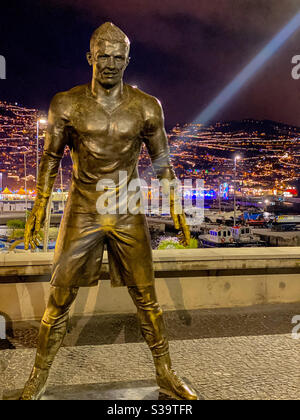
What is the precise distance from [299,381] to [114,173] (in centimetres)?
237

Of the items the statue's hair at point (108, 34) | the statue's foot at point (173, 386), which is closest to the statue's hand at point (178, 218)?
the statue's foot at point (173, 386)

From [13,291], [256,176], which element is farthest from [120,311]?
[256,176]

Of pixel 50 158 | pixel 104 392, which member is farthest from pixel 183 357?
pixel 50 158

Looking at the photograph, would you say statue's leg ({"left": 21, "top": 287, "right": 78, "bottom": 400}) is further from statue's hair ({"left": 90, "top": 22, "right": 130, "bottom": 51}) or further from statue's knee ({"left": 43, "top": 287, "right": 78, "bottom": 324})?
statue's hair ({"left": 90, "top": 22, "right": 130, "bottom": 51})

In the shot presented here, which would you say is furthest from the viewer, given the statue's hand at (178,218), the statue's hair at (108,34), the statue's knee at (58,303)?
the statue's hand at (178,218)

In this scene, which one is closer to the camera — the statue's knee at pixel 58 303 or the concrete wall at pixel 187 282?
the statue's knee at pixel 58 303

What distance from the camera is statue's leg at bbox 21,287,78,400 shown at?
3066mm

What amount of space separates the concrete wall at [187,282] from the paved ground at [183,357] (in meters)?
0.20

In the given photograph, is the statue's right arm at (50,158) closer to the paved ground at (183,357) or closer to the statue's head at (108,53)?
the statue's head at (108,53)

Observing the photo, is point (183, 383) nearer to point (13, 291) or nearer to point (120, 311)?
point (120, 311)

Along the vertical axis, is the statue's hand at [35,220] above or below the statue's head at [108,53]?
below

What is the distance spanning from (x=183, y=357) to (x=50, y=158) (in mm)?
2352

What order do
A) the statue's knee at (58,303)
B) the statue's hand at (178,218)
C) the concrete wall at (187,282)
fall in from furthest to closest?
1. the concrete wall at (187,282)
2. the statue's hand at (178,218)
3. the statue's knee at (58,303)

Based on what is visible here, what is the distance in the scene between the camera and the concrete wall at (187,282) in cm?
514
